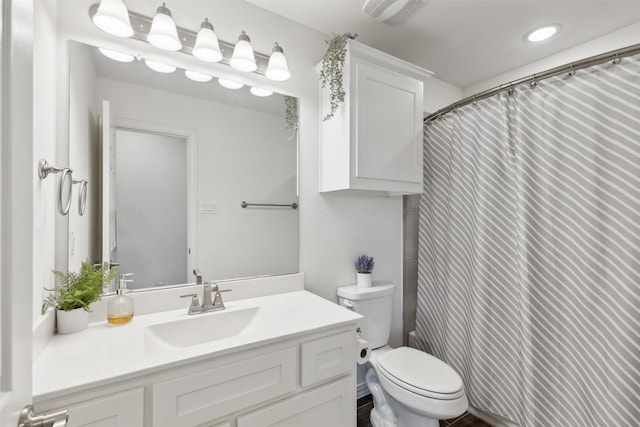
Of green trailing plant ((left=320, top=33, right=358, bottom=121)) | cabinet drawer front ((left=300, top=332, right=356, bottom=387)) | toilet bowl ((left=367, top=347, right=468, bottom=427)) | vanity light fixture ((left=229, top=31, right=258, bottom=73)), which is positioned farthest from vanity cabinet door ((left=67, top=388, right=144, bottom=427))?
green trailing plant ((left=320, top=33, right=358, bottom=121))

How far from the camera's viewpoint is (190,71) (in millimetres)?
1373

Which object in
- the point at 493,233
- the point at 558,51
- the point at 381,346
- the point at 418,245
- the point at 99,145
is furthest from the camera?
the point at 418,245

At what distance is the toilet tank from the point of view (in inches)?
66.9

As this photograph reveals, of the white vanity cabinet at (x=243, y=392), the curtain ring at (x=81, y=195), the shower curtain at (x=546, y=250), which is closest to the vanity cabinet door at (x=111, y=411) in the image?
the white vanity cabinet at (x=243, y=392)

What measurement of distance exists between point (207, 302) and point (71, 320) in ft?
1.52

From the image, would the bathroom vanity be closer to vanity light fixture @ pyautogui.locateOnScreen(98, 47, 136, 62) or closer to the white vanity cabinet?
the white vanity cabinet

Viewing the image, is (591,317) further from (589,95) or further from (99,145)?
(99,145)

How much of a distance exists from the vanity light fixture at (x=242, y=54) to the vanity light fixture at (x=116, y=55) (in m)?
0.43

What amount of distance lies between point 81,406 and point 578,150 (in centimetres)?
203

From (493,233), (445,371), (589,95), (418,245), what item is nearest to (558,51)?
(589,95)

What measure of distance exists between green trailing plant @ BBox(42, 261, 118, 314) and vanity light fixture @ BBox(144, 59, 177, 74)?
2.90 feet

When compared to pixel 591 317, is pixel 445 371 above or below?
below

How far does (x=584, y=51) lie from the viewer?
187 centimetres

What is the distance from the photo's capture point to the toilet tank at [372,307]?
1.70 meters
